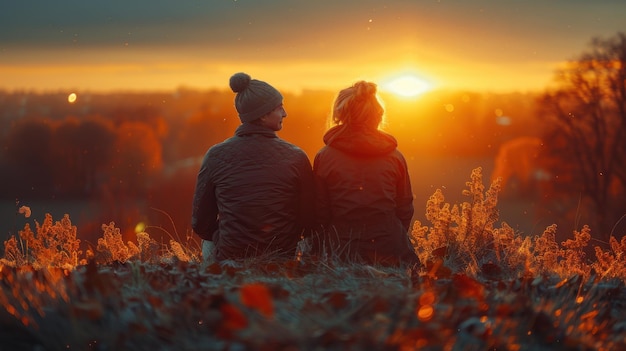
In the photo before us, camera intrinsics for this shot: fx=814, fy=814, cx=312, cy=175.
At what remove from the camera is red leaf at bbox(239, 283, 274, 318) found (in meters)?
4.39

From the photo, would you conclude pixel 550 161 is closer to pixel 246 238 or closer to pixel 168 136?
pixel 246 238

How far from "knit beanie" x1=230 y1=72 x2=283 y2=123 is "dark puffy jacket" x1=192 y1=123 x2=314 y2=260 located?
0.12m

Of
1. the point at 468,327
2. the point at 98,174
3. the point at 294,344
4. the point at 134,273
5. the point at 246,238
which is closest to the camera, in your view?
the point at 294,344

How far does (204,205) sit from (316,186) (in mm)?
1039

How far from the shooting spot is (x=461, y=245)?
308 inches

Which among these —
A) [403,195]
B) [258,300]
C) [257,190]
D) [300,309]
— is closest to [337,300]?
[300,309]

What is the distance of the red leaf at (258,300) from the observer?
14.4 ft

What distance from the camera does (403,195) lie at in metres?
7.32

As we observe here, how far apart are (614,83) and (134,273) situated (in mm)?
24907

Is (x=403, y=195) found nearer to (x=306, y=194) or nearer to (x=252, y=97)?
(x=306, y=194)

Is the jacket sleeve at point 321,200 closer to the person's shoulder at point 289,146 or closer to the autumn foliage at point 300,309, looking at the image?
the person's shoulder at point 289,146

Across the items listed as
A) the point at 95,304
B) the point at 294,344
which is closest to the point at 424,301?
the point at 294,344

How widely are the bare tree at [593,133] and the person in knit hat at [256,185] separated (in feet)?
72.5

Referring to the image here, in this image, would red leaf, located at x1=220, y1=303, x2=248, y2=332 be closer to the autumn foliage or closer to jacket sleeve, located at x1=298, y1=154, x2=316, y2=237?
the autumn foliage
